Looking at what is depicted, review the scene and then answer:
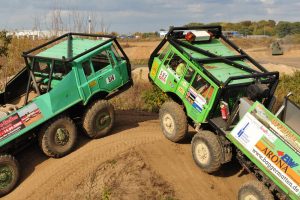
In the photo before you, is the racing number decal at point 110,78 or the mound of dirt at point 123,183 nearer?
the mound of dirt at point 123,183

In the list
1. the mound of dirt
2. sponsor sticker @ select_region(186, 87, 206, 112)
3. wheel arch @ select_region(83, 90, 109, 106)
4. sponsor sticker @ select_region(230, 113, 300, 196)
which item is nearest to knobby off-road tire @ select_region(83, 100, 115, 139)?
wheel arch @ select_region(83, 90, 109, 106)

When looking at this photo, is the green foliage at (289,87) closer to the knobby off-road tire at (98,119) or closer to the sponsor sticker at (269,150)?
the knobby off-road tire at (98,119)

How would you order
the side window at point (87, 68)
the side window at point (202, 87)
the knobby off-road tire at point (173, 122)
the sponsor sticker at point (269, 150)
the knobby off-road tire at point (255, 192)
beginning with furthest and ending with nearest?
the side window at point (87, 68) → the knobby off-road tire at point (173, 122) → the side window at point (202, 87) → the knobby off-road tire at point (255, 192) → the sponsor sticker at point (269, 150)

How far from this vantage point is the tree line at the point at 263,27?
88.2 meters

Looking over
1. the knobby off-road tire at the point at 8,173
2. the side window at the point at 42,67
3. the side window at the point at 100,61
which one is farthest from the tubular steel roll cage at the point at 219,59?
the knobby off-road tire at the point at 8,173

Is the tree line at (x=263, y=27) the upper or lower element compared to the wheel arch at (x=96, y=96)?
lower

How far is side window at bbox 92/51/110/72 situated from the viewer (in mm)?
10531

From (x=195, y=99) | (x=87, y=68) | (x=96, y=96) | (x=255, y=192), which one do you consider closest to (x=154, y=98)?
(x=96, y=96)

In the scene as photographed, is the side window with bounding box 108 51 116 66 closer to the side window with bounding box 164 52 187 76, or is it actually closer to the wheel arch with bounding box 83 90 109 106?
the wheel arch with bounding box 83 90 109 106

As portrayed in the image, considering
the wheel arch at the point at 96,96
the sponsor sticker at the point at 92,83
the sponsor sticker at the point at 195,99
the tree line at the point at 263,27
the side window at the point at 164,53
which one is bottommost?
the tree line at the point at 263,27

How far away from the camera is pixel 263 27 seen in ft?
314

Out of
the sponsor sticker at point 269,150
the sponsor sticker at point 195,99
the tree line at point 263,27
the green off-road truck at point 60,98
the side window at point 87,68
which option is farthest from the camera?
the tree line at point 263,27

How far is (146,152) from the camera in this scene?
31.4ft

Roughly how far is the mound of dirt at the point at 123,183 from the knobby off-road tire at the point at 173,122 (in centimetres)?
126
